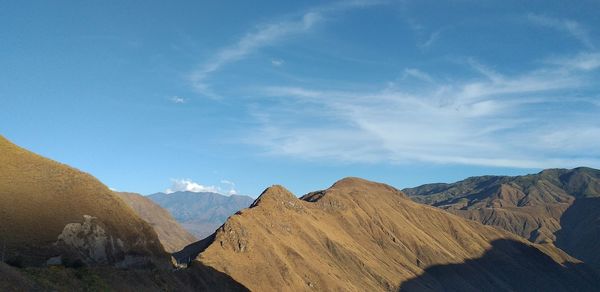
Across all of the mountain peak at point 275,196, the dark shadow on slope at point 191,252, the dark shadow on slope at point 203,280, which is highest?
the mountain peak at point 275,196

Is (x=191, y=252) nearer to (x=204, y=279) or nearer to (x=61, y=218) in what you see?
(x=204, y=279)

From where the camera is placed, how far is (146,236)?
84.6m

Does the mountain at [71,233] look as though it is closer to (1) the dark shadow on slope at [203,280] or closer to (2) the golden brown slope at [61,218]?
(2) the golden brown slope at [61,218]

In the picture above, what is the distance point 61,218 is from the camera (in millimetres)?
70000

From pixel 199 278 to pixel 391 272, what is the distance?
319 feet

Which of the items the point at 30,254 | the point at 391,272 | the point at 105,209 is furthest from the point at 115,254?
the point at 391,272

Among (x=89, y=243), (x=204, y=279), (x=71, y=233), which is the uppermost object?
(x=71, y=233)

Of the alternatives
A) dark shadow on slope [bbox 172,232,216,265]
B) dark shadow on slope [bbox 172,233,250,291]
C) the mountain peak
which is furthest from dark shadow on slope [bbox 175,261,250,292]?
the mountain peak

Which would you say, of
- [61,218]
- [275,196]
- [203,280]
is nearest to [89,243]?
[61,218]

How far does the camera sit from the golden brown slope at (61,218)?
63781 mm

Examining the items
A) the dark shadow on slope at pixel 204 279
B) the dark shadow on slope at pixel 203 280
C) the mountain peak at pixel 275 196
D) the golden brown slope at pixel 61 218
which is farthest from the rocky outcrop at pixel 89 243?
the mountain peak at pixel 275 196

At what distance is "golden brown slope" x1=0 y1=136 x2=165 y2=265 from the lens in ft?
209

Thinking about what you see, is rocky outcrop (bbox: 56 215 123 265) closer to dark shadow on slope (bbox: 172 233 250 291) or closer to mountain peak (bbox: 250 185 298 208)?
dark shadow on slope (bbox: 172 233 250 291)

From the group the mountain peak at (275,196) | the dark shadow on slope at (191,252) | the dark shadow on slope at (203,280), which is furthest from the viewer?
the mountain peak at (275,196)
